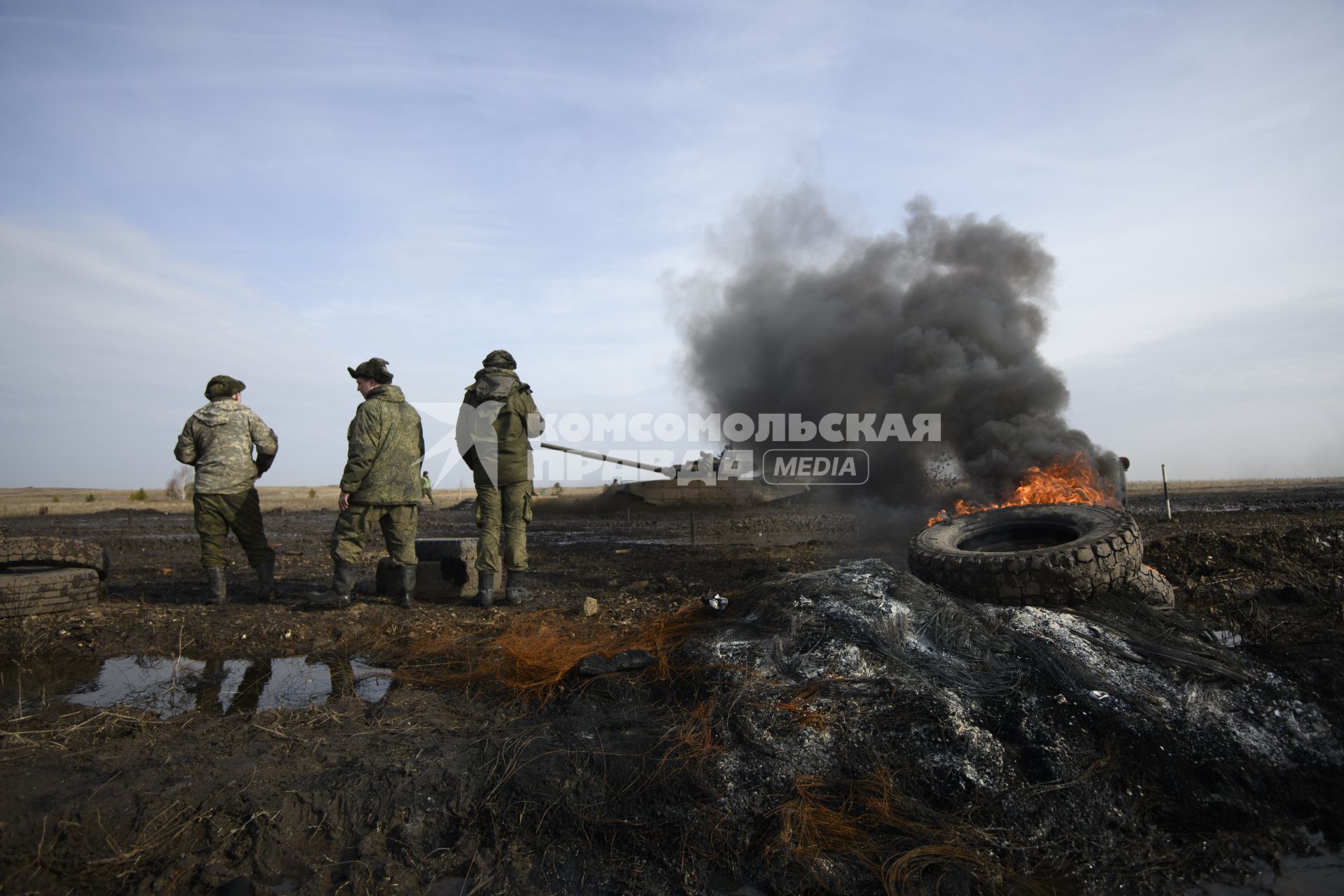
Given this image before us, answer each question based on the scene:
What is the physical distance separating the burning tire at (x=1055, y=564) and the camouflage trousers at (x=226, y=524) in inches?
235

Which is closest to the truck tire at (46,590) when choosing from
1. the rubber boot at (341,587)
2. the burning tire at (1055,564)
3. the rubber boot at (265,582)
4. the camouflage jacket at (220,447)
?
the camouflage jacket at (220,447)

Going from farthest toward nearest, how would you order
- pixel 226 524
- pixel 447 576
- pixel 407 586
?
pixel 447 576
pixel 226 524
pixel 407 586

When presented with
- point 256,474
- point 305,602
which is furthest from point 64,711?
point 256,474

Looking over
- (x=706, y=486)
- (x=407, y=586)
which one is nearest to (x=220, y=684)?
(x=407, y=586)

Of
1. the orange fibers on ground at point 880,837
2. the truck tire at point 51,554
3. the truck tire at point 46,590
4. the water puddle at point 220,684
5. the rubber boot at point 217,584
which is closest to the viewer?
the orange fibers on ground at point 880,837

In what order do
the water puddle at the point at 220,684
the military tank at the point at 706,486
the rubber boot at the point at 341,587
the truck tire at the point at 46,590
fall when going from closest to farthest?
the water puddle at the point at 220,684 → the truck tire at the point at 46,590 → the rubber boot at the point at 341,587 → the military tank at the point at 706,486

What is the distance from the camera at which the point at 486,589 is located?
7012 mm

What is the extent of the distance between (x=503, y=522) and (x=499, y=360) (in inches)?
63.2

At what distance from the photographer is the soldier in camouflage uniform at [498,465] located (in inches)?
280

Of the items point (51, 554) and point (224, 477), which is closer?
point (51, 554)

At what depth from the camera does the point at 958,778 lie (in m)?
3.05

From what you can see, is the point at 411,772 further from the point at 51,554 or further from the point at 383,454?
the point at 51,554

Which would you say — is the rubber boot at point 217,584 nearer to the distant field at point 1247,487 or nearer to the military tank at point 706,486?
the military tank at point 706,486

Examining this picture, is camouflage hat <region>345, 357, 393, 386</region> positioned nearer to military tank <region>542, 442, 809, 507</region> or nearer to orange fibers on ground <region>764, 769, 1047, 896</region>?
orange fibers on ground <region>764, 769, 1047, 896</region>
